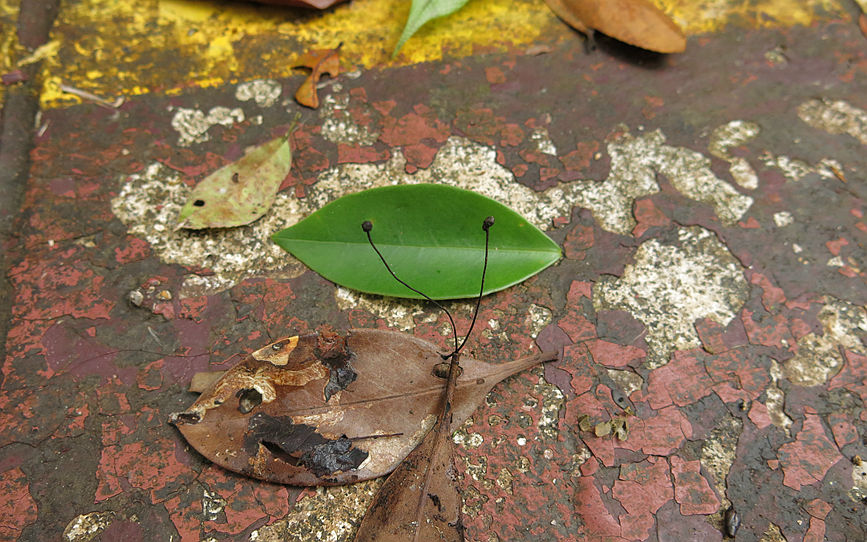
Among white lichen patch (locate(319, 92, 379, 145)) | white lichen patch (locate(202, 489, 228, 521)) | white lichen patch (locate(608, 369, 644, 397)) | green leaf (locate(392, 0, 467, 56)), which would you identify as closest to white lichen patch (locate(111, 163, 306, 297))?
white lichen patch (locate(319, 92, 379, 145))

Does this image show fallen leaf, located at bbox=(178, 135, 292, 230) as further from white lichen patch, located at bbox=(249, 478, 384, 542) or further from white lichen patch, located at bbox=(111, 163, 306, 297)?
white lichen patch, located at bbox=(249, 478, 384, 542)

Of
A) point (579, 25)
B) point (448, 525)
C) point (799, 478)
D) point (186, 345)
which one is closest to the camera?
point (448, 525)

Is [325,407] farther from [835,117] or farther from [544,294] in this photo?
[835,117]

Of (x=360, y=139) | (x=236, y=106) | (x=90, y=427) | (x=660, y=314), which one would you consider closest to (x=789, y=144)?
(x=660, y=314)

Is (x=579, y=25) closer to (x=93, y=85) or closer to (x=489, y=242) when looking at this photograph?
(x=489, y=242)

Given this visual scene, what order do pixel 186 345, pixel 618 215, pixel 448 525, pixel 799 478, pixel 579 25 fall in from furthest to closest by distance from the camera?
pixel 579 25
pixel 618 215
pixel 186 345
pixel 799 478
pixel 448 525

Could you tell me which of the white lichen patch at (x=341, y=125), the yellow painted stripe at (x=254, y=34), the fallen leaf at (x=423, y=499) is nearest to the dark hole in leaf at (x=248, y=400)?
the fallen leaf at (x=423, y=499)
